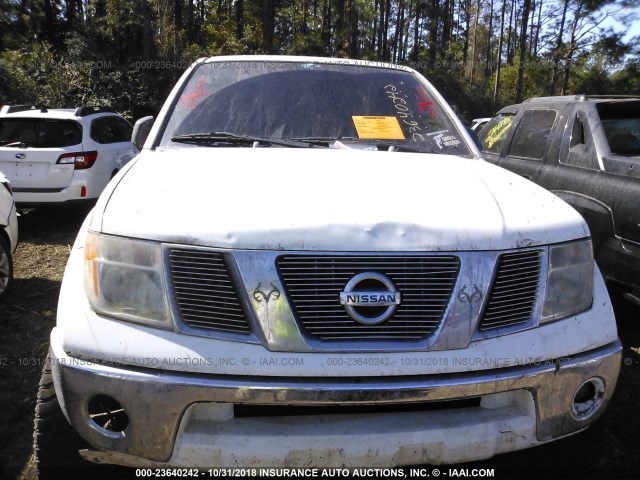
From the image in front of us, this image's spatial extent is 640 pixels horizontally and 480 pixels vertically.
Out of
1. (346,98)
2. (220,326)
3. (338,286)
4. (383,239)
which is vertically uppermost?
(346,98)

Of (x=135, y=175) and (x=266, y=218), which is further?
(x=135, y=175)

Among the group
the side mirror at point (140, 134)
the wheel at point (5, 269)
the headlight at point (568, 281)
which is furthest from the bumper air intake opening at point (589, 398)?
the wheel at point (5, 269)

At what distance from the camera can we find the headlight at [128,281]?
181 cm

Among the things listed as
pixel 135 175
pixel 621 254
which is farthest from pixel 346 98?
pixel 621 254

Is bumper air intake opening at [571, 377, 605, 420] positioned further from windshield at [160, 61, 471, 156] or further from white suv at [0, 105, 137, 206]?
white suv at [0, 105, 137, 206]

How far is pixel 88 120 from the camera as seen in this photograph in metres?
7.70

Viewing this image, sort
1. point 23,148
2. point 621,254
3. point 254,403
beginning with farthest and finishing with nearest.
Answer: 1. point 23,148
2. point 621,254
3. point 254,403

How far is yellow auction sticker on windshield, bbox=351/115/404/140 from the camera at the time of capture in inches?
121

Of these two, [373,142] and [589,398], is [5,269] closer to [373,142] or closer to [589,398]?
[373,142]

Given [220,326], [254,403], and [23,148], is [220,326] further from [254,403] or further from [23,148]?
[23,148]

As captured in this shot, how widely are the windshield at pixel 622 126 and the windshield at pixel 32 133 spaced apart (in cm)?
630

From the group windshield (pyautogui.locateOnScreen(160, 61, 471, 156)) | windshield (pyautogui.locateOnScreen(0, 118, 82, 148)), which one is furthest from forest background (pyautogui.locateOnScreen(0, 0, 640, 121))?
windshield (pyautogui.locateOnScreen(160, 61, 471, 156))

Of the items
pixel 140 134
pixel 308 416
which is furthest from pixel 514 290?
pixel 140 134

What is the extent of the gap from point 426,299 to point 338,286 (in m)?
0.30
